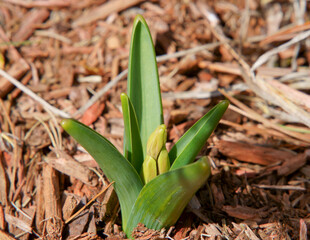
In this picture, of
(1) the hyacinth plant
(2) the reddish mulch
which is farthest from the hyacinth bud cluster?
(2) the reddish mulch

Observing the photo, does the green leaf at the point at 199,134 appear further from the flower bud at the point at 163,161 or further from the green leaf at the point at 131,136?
the green leaf at the point at 131,136

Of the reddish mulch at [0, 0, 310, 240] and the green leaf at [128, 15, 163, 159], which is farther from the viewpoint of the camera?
the reddish mulch at [0, 0, 310, 240]

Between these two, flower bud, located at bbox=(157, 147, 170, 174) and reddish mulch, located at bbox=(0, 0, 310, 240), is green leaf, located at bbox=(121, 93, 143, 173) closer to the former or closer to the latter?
flower bud, located at bbox=(157, 147, 170, 174)

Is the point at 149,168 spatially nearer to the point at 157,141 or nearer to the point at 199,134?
the point at 157,141

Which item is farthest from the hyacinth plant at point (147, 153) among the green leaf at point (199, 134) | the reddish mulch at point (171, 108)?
the reddish mulch at point (171, 108)

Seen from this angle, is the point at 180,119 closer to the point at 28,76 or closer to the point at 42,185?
the point at 42,185

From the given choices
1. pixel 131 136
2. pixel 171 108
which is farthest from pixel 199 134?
pixel 171 108

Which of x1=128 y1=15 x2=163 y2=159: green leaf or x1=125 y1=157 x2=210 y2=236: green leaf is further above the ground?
x1=128 y1=15 x2=163 y2=159: green leaf
